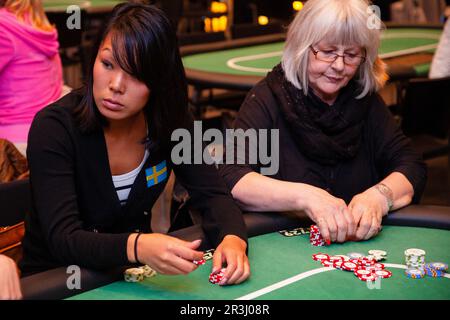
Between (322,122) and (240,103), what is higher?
(322,122)

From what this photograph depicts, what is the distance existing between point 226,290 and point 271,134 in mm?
842

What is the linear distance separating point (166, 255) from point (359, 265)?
49cm

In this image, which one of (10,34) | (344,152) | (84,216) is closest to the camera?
(84,216)

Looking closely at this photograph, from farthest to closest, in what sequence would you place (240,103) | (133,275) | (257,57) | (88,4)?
1. (88,4)
2. (240,103)
3. (257,57)
4. (133,275)

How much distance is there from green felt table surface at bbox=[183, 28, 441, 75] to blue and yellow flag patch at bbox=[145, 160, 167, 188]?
2.08 metres

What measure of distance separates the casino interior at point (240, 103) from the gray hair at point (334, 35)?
39 centimetres

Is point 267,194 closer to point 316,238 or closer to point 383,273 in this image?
point 316,238

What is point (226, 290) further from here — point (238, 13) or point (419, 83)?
point (238, 13)

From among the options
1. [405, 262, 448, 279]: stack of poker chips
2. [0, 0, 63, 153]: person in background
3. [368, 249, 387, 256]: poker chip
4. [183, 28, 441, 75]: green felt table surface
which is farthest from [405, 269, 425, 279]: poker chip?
[183, 28, 441, 75]: green felt table surface

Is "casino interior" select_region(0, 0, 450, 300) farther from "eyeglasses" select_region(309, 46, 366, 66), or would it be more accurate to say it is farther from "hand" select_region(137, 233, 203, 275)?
"eyeglasses" select_region(309, 46, 366, 66)

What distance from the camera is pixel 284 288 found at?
163 cm

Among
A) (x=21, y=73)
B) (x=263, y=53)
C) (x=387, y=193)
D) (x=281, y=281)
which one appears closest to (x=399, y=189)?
(x=387, y=193)

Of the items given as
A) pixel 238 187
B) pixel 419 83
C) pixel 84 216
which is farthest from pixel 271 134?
pixel 419 83

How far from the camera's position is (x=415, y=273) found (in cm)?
171
